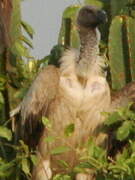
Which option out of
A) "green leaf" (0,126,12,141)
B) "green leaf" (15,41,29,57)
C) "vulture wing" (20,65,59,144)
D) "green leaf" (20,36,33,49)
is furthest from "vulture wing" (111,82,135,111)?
"green leaf" (0,126,12,141)

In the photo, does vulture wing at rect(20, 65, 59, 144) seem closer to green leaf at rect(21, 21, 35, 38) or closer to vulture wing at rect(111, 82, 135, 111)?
green leaf at rect(21, 21, 35, 38)

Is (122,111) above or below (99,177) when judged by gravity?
above

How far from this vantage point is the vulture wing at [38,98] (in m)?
6.89

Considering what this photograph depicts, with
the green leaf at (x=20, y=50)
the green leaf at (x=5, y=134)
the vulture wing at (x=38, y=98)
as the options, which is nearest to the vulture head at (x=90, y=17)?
the vulture wing at (x=38, y=98)

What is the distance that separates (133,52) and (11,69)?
1069mm

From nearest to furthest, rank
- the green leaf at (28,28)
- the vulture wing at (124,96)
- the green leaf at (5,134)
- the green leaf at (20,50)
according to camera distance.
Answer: the green leaf at (5,134) < the green leaf at (20,50) < the green leaf at (28,28) < the vulture wing at (124,96)

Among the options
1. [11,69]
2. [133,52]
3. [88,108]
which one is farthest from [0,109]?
[133,52]

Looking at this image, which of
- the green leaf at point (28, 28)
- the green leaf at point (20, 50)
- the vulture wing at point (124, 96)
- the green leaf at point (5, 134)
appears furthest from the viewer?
the vulture wing at point (124, 96)

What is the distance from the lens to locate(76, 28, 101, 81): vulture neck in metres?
6.98

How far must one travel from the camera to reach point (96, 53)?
7078mm

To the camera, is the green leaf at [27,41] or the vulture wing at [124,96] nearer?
the green leaf at [27,41]

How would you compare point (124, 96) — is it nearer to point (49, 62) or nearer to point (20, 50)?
point (49, 62)

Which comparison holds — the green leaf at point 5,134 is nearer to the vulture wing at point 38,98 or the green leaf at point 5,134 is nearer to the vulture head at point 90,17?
the vulture wing at point 38,98

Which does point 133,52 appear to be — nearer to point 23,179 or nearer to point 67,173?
point 23,179
